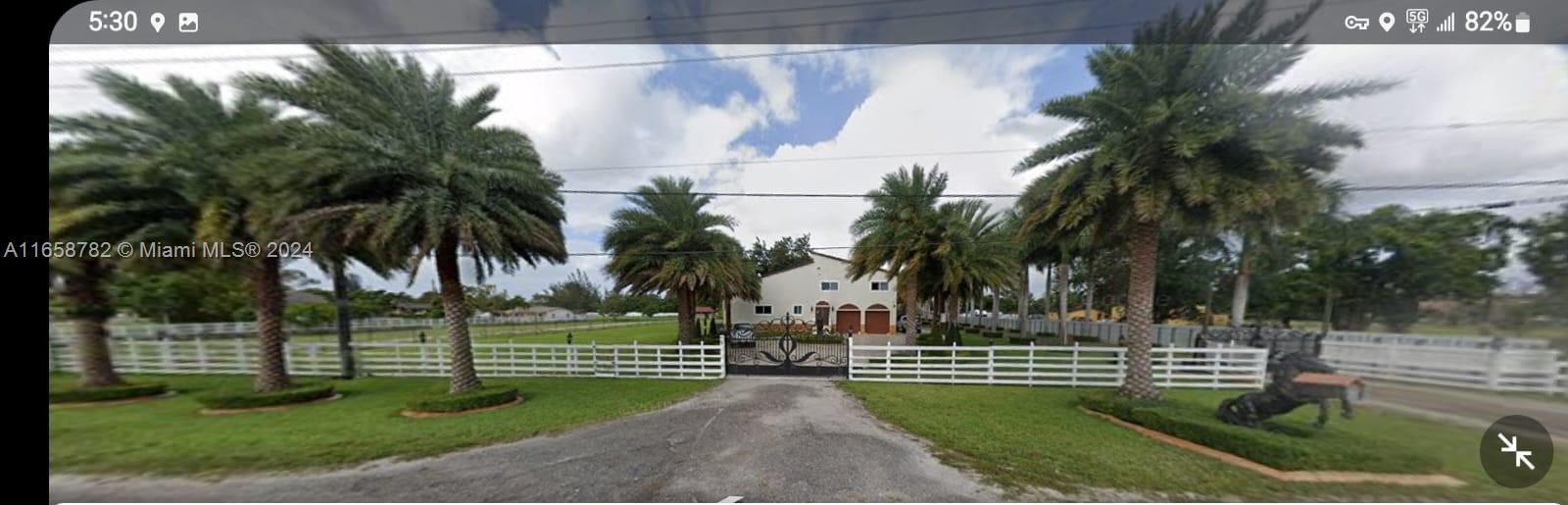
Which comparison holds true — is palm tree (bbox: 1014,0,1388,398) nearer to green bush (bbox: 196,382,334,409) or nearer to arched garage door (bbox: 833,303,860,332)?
green bush (bbox: 196,382,334,409)

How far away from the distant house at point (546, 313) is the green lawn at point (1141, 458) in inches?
1415

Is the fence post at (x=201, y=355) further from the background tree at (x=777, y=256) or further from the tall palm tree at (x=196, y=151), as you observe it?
the background tree at (x=777, y=256)

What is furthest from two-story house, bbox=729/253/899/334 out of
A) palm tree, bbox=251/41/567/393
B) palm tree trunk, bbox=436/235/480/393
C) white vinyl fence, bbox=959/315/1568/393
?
palm tree, bbox=251/41/567/393

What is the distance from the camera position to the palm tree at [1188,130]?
4094mm

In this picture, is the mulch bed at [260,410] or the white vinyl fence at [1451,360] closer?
the white vinyl fence at [1451,360]

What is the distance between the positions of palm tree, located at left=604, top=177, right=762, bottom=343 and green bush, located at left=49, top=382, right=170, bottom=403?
8152 mm

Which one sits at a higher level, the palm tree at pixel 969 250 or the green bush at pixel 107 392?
the palm tree at pixel 969 250

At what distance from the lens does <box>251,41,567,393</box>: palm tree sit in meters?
4.21

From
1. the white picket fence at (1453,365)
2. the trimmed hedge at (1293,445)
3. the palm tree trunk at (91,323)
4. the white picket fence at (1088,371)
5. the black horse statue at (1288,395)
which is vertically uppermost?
the palm tree trunk at (91,323)

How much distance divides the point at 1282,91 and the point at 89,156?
1169cm

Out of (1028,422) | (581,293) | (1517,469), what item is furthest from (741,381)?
(581,293)

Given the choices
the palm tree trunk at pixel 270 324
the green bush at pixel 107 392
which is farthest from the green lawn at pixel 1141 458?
the palm tree trunk at pixel 270 324

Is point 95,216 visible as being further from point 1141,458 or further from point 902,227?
point 902,227

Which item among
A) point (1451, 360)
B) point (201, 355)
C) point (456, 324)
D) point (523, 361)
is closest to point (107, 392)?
point (201, 355)
